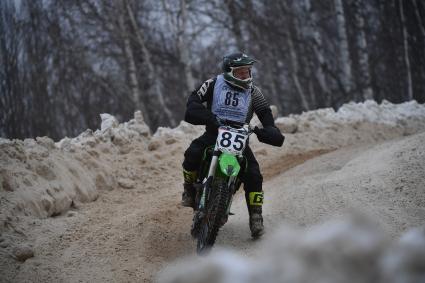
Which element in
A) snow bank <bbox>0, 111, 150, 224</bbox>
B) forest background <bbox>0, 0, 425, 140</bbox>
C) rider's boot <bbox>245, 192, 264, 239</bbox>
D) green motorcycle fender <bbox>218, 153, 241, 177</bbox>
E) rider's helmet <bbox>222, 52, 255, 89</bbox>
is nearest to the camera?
green motorcycle fender <bbox>218, 153, 241, 177</bbox>

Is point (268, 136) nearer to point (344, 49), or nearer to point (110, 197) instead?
point (110, 197)

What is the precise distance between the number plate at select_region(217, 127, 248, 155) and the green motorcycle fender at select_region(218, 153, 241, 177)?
0.23ft

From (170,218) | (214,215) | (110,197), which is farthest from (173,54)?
(214,215)

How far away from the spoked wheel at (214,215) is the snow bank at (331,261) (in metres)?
3.14

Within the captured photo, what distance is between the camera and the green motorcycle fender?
5.48 meters

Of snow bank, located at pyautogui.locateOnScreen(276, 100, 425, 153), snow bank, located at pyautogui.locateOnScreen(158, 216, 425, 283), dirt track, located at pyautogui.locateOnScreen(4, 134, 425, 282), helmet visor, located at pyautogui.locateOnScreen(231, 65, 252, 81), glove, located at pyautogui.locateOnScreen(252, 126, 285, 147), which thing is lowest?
snow bank, located at pyautogui.locateOnScreen(276, 100, 425, 153)

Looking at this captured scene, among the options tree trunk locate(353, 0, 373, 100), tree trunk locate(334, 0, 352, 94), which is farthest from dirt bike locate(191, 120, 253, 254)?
tree trunk locate(334, 0, 352, 94)

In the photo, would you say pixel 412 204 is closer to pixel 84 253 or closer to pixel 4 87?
pixel 84 253

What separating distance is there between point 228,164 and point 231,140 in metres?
0.27

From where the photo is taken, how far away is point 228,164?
5.52 m

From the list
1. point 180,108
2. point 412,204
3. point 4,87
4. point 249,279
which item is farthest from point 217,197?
point 180,108

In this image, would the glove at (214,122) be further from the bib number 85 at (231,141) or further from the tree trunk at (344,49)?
the tree trunk at (344,49)

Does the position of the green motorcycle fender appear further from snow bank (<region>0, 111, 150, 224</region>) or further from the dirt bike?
snow bank (<region>0, 111, 150, 224</region>)

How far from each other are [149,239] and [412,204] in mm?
2918
